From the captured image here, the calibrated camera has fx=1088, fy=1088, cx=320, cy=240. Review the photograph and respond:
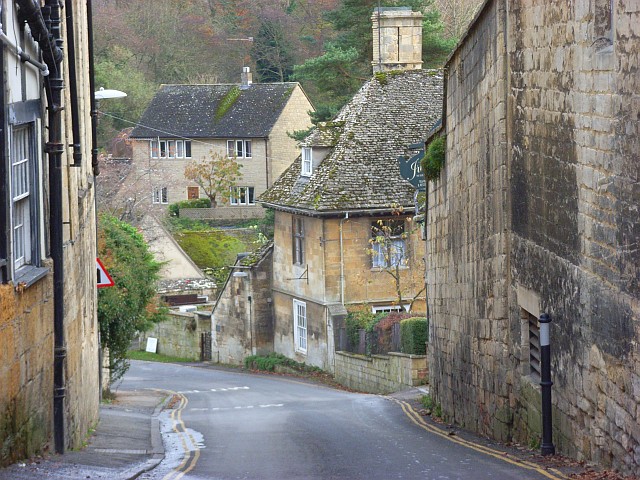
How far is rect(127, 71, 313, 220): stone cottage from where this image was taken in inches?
2489

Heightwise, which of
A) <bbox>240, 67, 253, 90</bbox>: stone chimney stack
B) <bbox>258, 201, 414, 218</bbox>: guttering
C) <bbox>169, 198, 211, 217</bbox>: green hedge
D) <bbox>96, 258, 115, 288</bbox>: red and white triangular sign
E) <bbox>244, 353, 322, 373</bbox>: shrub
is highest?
<bbox>240, 67, 253, 90</bbox>: stone chimney stack

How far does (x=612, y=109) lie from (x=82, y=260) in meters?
8.88

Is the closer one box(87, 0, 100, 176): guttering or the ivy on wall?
the ivy on wall

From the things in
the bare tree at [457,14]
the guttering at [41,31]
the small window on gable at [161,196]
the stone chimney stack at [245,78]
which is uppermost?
the bare tree at [457,14]

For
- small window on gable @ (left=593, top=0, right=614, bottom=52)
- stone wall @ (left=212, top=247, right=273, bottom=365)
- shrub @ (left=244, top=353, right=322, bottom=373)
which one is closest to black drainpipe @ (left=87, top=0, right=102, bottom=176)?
small window on gable @ (left=593, top=0, right=614, bottom=52)

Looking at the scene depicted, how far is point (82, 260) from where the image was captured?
1560 cm

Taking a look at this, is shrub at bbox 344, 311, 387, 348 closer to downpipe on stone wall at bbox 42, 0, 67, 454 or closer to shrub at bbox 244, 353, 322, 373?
shrub at bbox 244, 353, 322, 373

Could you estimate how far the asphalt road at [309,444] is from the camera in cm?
1130

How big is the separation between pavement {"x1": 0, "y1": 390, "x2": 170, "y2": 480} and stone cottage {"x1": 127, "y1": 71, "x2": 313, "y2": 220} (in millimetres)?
41864

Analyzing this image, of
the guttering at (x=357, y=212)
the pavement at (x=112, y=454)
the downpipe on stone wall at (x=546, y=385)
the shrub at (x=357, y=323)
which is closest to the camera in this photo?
the pavement at (x=112, y=454)

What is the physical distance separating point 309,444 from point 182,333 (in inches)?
1140

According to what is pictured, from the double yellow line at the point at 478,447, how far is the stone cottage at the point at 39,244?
479 cm

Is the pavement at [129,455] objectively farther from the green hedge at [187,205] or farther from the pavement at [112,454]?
the green hedge at [187,205]

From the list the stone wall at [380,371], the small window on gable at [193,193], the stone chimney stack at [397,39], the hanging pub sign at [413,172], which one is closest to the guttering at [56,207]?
the hanging pub sign at [413,172]
